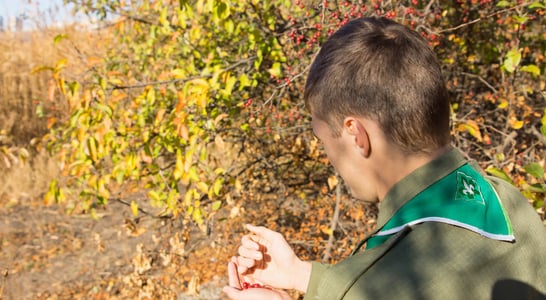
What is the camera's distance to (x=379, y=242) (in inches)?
42.5

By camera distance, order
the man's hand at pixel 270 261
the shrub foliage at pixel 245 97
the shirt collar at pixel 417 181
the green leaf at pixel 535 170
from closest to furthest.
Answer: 1. the shirt collar at pixel 417 181
2. the man's hand at pixel 270 261
3. the green leaf at pixel 535 170
4. the shrub foliage at pixel 245 97

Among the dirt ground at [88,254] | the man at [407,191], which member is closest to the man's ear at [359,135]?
the man at [407,191]

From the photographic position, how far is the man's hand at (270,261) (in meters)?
1.42

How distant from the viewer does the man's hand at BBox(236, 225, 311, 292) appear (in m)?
1.42

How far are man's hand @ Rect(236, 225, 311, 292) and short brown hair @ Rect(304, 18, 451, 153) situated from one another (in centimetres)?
36

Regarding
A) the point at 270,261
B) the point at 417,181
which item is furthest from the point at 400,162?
the point at 270,261

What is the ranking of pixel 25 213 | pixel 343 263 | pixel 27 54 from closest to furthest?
1. pixel 343 263
2. pixel 25 213
3. pixel 27 54

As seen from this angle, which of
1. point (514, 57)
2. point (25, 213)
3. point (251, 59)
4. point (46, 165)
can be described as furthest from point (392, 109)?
point (46, 165)

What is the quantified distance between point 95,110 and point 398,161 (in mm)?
2204

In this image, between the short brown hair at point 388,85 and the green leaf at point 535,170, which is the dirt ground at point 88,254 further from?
the short brown hair at point 388,85

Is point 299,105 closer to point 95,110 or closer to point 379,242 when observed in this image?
point 95,110

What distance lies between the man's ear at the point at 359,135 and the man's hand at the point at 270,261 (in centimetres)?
35

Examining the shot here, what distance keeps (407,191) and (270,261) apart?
0.48 metres

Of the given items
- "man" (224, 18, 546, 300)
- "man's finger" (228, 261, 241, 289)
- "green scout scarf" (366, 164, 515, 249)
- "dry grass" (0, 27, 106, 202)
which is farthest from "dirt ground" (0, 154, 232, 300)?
"green scout scarf" (366, 164, 515, 249)
